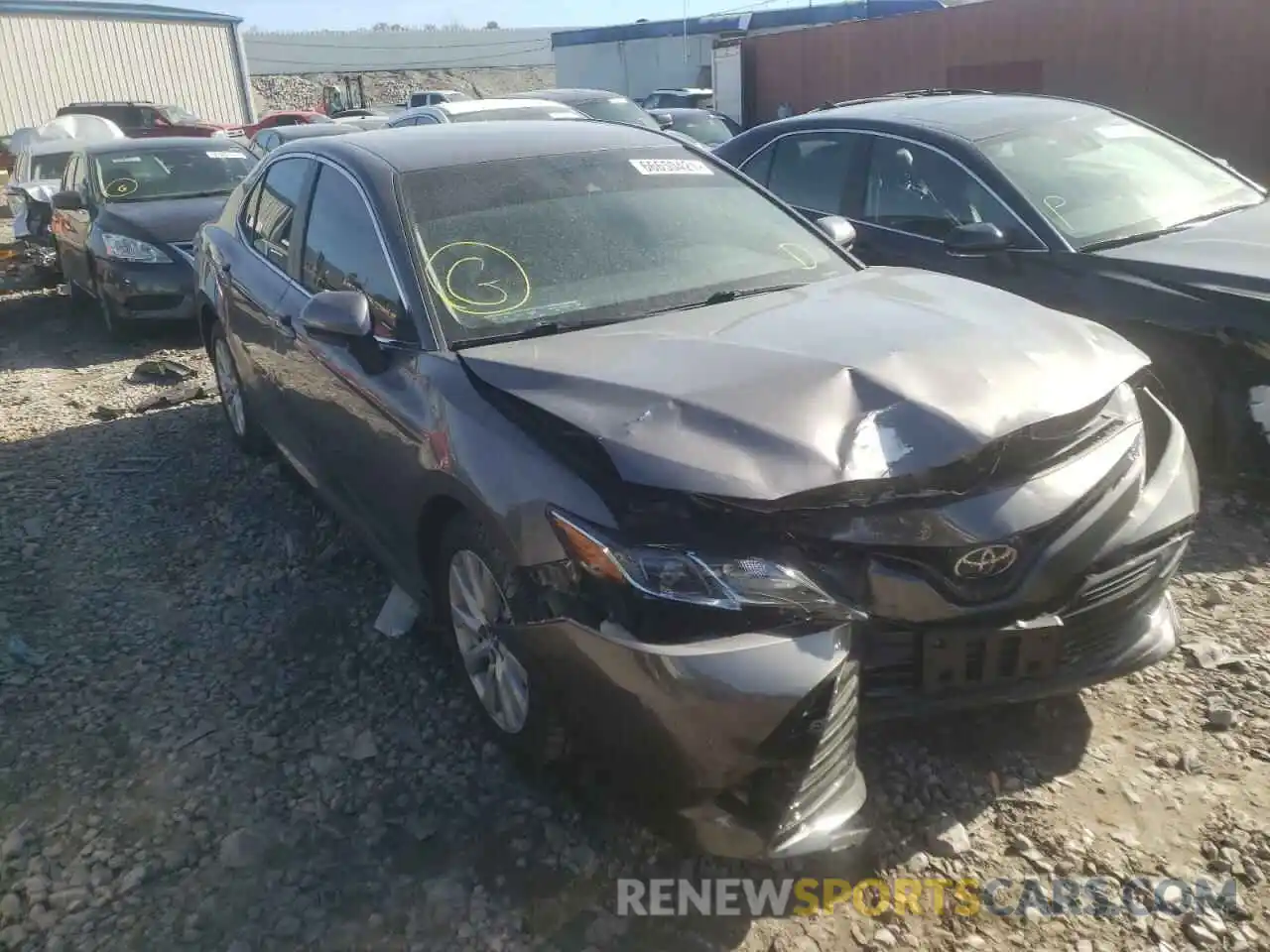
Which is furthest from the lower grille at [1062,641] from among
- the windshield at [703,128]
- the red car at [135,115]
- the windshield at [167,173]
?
the red car at [135,115]

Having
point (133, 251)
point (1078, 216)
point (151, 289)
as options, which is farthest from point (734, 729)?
point (133, 251)

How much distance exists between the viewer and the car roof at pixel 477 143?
385 centimetres

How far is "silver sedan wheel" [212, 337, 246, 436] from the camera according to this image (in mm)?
5672

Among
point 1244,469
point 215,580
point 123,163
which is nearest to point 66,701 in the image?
point 215,580

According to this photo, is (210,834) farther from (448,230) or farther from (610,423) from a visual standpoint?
(448,230)

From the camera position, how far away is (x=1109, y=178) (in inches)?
208

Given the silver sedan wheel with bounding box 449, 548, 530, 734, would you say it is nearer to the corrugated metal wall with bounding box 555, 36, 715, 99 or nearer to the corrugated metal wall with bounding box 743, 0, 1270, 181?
the corrugated metal wall with bounding box 743, 0, 1270, 181

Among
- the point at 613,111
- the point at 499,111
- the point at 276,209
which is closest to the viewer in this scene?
the point at 276,209

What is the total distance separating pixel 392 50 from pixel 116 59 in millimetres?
29790

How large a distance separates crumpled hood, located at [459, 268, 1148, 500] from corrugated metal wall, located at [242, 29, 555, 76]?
52592 mm

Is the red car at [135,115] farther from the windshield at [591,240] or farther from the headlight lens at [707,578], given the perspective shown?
the headlight lens at [707,578]

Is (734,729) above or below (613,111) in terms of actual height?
below

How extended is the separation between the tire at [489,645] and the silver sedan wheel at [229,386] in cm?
286

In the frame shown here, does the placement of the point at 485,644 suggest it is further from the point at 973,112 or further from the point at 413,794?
the point at 973,112
